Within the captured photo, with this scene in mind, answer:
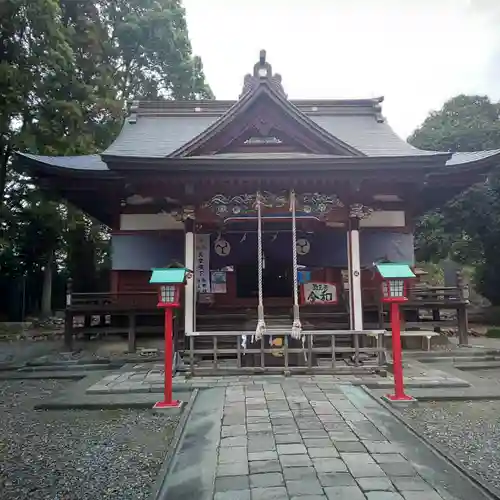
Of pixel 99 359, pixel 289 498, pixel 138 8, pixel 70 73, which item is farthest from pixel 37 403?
pixel 138 8

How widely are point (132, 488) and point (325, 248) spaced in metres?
7.29

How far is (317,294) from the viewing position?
32.7 ft

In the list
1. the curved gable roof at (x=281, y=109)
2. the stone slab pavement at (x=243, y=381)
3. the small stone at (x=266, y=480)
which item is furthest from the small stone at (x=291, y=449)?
the curved gable roof at (x=281, y=109)

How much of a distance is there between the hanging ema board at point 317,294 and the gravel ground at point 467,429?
13.8 ft

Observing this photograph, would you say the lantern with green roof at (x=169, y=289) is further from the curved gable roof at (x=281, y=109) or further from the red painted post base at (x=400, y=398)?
the red painted post base at (x=400, y=398)

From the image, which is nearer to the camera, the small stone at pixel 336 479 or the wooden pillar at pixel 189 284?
the small stone at pixel 336 479

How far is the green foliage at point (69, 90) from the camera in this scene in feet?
42.3

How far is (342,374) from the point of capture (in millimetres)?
7262

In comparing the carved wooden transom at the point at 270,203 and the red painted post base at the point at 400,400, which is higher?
the carved wooden transom at the point at 270,203

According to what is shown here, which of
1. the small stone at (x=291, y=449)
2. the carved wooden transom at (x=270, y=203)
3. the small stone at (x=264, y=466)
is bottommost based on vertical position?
the small stone at (x=264, y=466)

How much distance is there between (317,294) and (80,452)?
263 inches

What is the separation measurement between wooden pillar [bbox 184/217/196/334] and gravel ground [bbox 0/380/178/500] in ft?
8.54

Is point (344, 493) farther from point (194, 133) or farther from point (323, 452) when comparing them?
point (194, 133)

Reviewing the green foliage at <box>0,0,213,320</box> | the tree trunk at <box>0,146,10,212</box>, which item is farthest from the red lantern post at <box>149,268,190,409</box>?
the tree trunk at <box>0,146,10,212</box>
